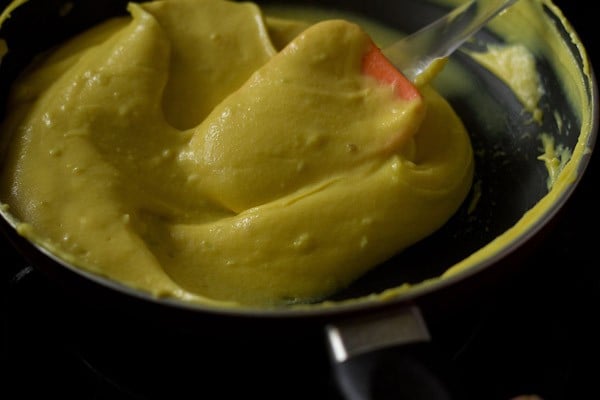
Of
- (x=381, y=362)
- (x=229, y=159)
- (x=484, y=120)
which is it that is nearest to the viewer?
(x=381, y=362)

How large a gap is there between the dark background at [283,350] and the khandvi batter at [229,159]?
10 centimetres

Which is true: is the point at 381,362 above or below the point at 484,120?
above

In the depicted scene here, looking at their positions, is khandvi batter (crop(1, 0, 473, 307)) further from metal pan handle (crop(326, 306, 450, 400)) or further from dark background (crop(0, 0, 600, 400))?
metal pan handle (crop(326, 306, 450, 400))

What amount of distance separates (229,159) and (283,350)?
13.6 inches

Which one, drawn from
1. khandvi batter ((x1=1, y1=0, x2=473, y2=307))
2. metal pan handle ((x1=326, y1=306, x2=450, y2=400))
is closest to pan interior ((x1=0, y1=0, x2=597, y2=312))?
khandvi batter ((x1=1, y1=0, x2=473, y2=307))

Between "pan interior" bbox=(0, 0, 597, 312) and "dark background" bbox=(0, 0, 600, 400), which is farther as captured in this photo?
"pan interior" bbox=(0, 0, 597, 312)

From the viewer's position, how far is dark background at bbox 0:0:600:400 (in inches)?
31.4

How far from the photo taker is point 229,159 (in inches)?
40.1

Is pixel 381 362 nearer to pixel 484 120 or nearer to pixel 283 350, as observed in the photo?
pixel 283 350

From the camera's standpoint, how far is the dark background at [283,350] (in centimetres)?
80

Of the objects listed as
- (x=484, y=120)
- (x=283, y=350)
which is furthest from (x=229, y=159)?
(x=484, y=120)

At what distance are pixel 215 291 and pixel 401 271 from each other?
10.7 inches

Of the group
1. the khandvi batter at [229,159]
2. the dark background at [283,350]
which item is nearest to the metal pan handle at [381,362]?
the dark background at [283,350]

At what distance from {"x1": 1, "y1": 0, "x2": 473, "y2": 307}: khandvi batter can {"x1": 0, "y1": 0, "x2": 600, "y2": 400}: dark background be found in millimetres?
99
